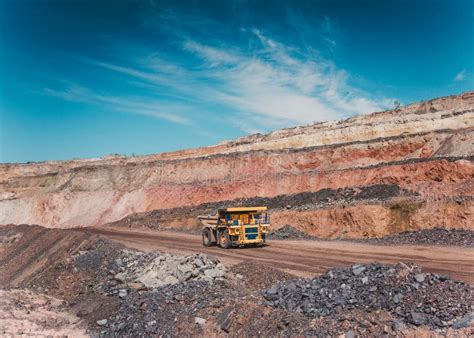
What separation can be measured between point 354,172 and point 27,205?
38.9 metres

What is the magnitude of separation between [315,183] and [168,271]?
2326 cm

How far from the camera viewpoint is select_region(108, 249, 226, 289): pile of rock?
13438 millimetres

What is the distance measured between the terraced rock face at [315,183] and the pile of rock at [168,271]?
1266 cm

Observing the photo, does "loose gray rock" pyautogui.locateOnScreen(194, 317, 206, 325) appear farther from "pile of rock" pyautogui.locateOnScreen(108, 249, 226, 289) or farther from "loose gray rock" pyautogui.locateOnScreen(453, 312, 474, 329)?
"loose gray rock" pyautogui.locateOnScreen(453, 312, 474, 329)

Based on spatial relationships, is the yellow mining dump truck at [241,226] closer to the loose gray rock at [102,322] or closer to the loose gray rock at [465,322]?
the loose gray rock at [102,322]

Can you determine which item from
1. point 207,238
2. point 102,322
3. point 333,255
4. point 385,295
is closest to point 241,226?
point 207,238

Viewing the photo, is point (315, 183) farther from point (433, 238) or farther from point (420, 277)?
point (420, 277)

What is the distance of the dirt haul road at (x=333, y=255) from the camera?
14.6 m

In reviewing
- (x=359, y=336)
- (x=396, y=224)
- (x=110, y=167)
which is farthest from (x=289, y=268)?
(x=110, y=167)

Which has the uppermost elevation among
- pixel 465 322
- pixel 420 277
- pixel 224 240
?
pixel 224 240

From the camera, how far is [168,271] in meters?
14.1

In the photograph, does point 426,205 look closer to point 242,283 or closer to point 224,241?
point 224,241

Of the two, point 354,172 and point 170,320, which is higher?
point 354,172

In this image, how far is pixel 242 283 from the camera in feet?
44.3
